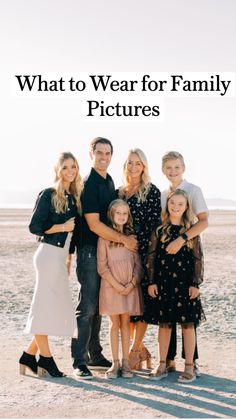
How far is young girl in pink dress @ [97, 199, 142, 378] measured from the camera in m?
6.04

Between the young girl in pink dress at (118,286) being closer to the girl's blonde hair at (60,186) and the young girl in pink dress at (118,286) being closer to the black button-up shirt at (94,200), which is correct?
the black button-up shirt at (94,200)

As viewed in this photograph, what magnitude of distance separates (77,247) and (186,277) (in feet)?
3.63

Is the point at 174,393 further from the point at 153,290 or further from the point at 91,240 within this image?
the point at 91,240

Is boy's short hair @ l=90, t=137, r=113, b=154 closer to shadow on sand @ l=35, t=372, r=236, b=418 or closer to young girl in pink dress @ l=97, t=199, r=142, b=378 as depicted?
young girl in pink dress @ l=97, t=199, r=142, b=378

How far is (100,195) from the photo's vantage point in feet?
20.3

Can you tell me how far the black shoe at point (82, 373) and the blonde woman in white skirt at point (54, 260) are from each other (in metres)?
0.15

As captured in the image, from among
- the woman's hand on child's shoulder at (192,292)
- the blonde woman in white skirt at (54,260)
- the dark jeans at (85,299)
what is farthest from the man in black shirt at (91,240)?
the woman's hand on child's shoulder at (192,292)

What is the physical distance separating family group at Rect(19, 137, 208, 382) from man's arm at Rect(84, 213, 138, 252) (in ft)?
0.03

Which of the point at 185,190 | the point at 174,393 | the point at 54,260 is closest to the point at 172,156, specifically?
the point at 185,190

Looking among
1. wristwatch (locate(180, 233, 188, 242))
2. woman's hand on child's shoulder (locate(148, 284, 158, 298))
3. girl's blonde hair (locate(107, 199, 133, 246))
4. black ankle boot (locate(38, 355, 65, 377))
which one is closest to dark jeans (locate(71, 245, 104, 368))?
black ankle boot (locate(38, 355, 65, 377))

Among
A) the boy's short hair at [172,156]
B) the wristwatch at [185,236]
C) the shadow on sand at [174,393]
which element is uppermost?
the boy's short hair at [172,156]

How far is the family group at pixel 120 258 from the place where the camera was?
6.03 metres

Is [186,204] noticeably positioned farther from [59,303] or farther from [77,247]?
[59,303]

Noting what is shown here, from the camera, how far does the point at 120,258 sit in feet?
20.1
